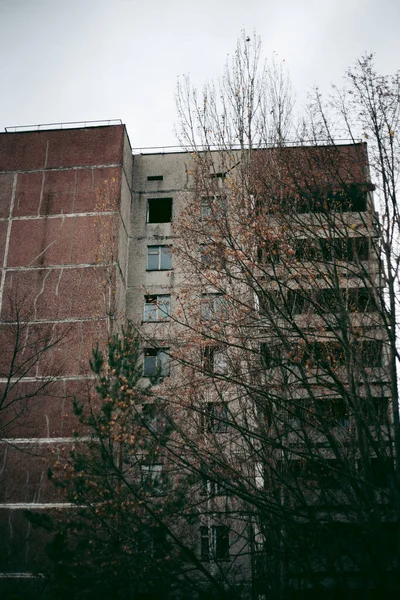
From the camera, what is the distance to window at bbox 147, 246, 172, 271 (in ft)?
79.0

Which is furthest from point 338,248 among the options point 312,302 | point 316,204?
point 312,302

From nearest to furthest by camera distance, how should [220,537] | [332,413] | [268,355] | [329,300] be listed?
1. [268,355]
2. [329,300]
3. [220,537]
4. [332,413]

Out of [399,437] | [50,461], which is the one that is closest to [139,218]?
[50,461]

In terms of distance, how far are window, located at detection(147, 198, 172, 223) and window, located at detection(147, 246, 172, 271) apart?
5.77 ft

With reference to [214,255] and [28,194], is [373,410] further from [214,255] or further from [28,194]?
[28,194]

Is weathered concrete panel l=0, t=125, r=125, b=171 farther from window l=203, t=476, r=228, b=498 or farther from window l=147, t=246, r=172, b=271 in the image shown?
window l=203, t=476, r=228, b=498

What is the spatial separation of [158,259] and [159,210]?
2999 mm

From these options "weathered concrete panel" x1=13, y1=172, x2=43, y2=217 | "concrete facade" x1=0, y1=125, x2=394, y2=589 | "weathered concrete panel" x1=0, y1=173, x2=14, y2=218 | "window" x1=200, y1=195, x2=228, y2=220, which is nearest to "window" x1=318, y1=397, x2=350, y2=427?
"window" x1=200, y1=195, x2=228, y2=220

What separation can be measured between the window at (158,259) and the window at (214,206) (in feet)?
46.0

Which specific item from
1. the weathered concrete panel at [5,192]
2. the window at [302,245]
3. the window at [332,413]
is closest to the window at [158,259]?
the weathered concrete panel at [5,192]

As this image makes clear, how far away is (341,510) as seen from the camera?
5918mm

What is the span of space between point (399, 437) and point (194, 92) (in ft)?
28.2

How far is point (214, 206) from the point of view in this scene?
8344 millimetres

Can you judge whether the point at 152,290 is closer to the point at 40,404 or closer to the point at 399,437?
the point at 40,404
